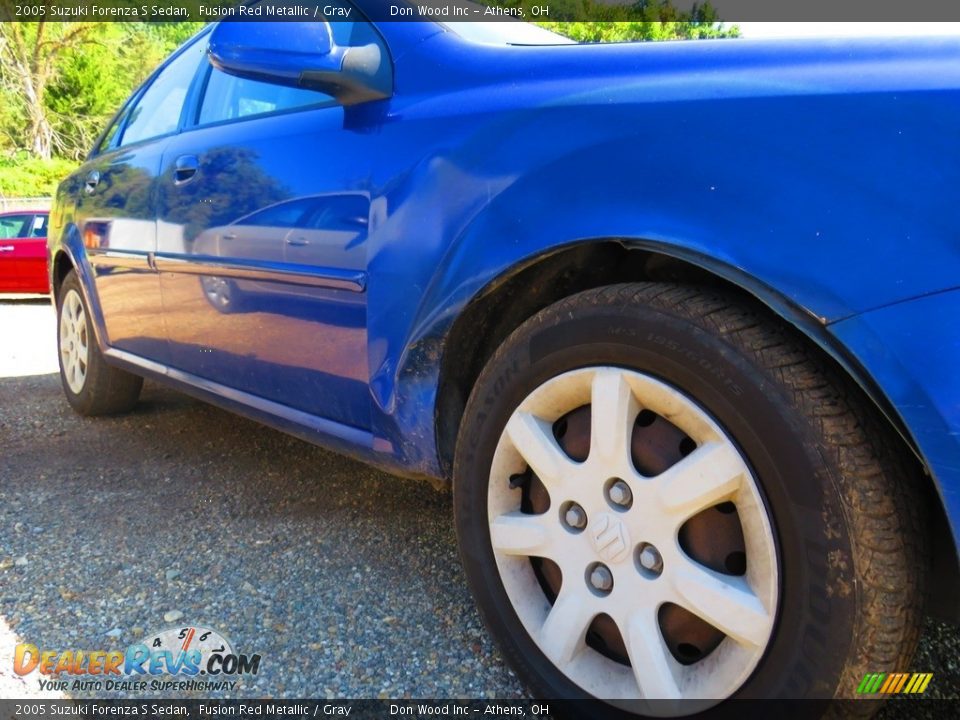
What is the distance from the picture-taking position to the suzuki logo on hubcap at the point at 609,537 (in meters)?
1.38

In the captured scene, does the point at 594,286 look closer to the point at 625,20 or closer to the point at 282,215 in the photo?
the point at 282,215

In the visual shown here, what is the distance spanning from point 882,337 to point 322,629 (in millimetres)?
1401

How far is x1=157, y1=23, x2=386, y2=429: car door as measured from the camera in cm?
193

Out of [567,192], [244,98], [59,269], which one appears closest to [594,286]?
[567,192]

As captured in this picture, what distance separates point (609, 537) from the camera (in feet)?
4.57

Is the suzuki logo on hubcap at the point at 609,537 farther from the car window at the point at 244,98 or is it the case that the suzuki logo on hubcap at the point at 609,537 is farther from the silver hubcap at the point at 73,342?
the silver hubcap at the point at 73,342

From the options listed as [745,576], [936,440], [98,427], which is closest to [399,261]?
[745,576]

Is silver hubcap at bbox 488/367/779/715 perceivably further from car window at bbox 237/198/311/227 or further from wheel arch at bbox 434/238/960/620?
car window at bbox 237/198/311/227

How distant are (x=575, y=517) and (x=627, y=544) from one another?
0.41ft

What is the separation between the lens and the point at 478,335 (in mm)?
1739

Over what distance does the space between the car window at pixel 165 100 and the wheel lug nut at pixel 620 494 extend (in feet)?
7.95

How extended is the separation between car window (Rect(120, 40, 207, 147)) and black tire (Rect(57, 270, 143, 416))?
80cm

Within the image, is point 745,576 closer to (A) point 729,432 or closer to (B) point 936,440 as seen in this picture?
(A) point 729,432

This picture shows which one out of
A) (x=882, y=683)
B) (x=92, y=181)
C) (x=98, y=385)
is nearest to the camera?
(x=882, y=683)
